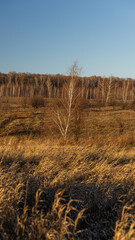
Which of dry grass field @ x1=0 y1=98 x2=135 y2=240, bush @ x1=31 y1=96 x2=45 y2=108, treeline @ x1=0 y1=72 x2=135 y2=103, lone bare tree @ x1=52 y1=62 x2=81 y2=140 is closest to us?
dry grass field @ x1=0 y1=98 x2=135 y2=240

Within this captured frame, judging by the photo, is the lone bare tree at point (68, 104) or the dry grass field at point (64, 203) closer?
the dry grass field at point (64, 203)

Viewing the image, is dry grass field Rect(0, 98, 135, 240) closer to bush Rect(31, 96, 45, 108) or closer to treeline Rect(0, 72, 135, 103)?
bush Rect(31, 96, 45, 108)

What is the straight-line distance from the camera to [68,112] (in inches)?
641

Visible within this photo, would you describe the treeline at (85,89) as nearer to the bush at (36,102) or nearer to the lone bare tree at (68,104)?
the bush at (36,102)

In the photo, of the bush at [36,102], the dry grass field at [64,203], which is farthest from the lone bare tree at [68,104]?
the bush at [36,102]

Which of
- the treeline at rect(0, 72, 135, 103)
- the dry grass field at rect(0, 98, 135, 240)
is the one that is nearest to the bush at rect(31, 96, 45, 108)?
the treeline at rect(0, 72, 135, 103)

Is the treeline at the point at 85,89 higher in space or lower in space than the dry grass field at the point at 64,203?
higher

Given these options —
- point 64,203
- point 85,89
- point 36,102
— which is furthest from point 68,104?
point 85,89

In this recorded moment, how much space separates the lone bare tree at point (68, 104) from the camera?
16141mm

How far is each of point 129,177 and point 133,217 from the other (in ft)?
4.61

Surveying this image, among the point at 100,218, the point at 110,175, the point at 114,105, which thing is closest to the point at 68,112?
the point at 110,175

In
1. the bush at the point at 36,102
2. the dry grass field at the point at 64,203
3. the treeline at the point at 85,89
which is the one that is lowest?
the dry grass field at the point at 64,203

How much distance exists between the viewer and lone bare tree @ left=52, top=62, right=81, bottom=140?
635 inches

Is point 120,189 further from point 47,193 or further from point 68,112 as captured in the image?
point 68,112
